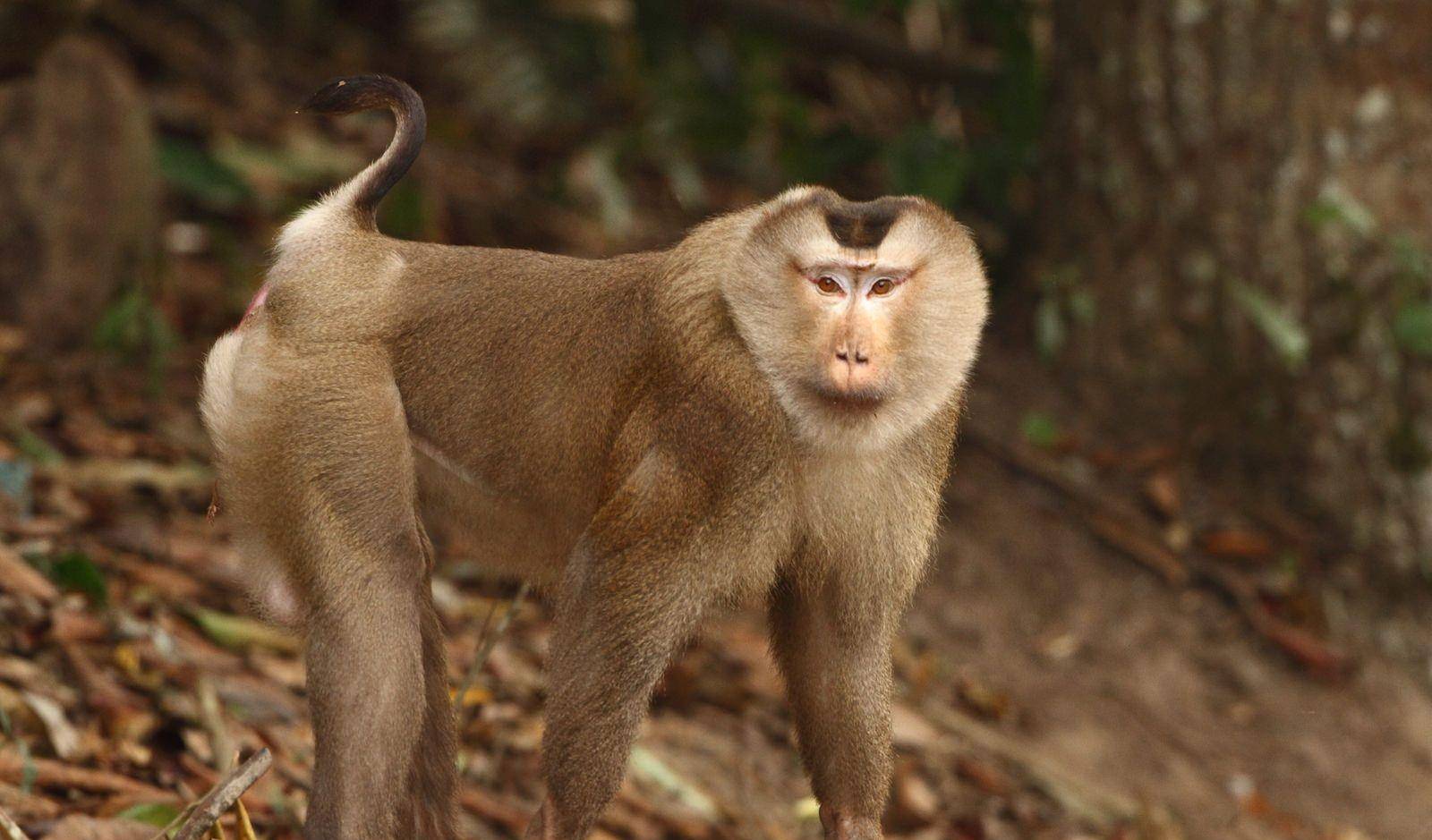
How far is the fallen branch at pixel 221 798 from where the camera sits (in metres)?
3.38

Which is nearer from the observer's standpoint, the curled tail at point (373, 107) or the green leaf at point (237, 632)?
the curled tail at point (373, 107)

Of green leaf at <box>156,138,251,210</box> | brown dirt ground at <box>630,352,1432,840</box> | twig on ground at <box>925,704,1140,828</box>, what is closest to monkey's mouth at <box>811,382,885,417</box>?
brown dirt ground at <box>630,352,1432,840</box>

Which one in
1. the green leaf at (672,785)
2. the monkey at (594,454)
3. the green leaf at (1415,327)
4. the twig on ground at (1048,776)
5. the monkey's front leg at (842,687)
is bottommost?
the twig on ground at (1048,776)

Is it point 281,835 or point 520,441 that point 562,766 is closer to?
point 520,441

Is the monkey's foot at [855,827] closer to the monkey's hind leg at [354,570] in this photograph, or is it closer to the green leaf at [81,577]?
the monkey's hind leg at [354,570]

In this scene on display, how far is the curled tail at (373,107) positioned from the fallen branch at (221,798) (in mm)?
1468

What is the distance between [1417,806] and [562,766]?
4129 millimetres

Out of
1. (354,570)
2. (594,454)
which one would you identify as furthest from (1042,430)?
(354,570)

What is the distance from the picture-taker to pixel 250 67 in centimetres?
991

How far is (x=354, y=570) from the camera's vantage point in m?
3.84

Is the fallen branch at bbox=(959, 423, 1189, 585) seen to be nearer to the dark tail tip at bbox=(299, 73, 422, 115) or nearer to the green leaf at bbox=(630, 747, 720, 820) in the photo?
the green leaf at bbox=(630, 747, 720, 820)

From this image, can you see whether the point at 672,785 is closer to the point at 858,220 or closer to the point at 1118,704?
the point at 1118,704

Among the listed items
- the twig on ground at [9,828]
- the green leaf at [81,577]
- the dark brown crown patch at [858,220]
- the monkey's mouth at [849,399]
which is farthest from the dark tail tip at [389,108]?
the twig on ground at [9,828]

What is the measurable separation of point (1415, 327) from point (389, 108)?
440 cm
